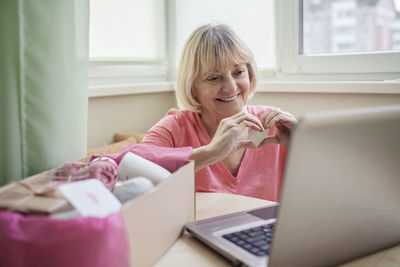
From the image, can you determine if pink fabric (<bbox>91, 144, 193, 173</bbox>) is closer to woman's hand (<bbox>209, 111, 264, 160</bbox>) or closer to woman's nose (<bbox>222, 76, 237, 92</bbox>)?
woman's hand (<bbox>209, 111, 264, 160</bbox>)

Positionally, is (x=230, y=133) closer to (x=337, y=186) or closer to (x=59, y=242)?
(x=337, y=186)

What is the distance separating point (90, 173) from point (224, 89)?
839mm

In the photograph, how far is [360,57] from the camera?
1983 mm

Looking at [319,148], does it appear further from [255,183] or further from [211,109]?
[211,109]

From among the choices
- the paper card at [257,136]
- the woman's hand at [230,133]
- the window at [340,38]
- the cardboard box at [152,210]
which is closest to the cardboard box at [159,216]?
the cardboard box at [152,210]

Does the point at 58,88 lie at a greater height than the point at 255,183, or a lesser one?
greater

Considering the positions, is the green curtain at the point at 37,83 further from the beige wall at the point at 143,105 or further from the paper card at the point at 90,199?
the beige wall at the point at 143,105

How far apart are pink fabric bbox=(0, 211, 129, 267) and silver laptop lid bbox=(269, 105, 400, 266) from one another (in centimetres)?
24

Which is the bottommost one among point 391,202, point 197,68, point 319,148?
point 391,202

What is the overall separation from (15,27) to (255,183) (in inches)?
37.1

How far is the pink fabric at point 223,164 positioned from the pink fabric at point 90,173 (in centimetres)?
58

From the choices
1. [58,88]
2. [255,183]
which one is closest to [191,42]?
[255,183]

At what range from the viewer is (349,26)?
2039 mm

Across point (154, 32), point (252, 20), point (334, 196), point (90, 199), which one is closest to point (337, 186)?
point (334, 196)
